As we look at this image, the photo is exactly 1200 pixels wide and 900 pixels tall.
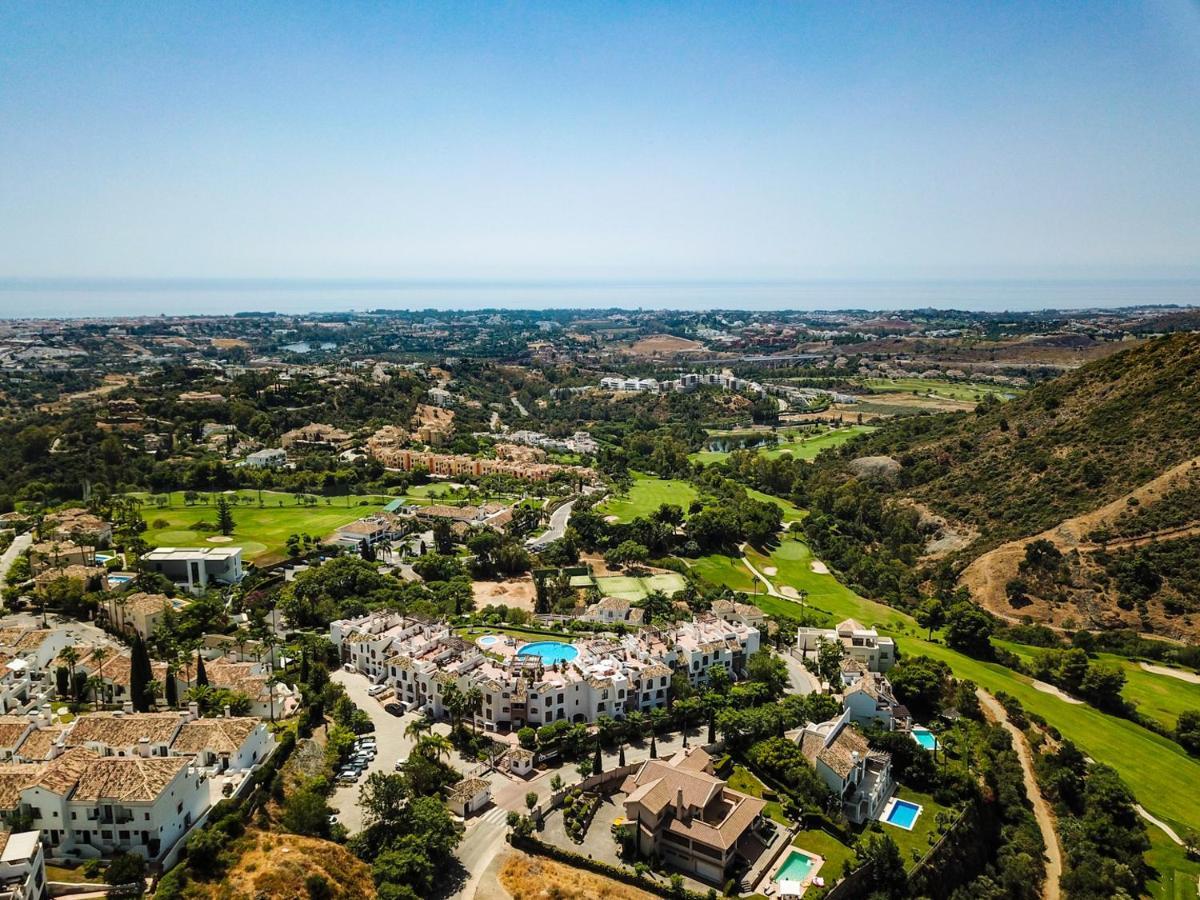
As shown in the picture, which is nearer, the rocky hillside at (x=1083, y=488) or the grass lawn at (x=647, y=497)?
the rocky hillside at (x=1083, y=488)

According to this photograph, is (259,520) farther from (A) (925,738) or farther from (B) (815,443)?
(B) (815,443)

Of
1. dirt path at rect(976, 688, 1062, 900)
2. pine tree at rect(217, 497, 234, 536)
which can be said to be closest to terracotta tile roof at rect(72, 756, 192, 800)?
dirt path at rect(976, 688, 1062, 900)

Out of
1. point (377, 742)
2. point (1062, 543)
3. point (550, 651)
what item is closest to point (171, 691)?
point (377, 742)

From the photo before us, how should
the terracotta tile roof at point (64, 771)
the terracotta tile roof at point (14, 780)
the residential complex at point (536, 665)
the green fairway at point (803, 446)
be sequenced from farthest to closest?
1. the green fairway at point (803, 446)
2. the residential complex at point (536, 665)
3. the terracotta tile roof at point (64, 771)
4. the terracotta tile roof at point (14, 780)

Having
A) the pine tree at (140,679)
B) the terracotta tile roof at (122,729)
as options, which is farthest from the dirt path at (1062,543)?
the pine tree at (140,679)

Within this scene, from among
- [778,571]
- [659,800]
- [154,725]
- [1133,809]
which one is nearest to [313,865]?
[154,725]

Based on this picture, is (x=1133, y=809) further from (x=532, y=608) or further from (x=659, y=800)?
(x=532, y=608)

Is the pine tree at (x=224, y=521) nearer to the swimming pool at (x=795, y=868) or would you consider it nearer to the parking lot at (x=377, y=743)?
the parking lot at (x=377, y=743)
